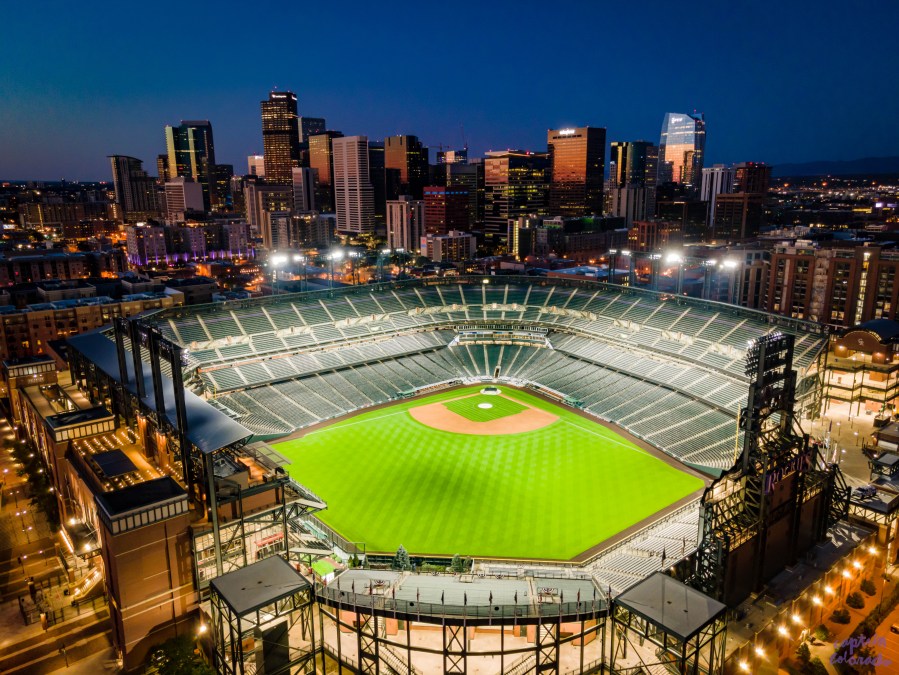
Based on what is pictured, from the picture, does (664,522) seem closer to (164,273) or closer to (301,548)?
(301,548)

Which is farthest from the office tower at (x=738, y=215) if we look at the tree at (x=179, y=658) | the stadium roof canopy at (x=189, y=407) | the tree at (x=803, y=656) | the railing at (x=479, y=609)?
the tree at (x=179, y=658)

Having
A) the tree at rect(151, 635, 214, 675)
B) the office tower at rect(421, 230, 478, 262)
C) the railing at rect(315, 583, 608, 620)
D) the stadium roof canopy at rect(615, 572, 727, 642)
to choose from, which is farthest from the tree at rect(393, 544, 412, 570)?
the office tower at rect(421, 230, 478, 262)

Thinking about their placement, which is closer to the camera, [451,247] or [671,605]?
[671,605]

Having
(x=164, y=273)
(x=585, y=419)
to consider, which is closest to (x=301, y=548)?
(x=585, y=419)

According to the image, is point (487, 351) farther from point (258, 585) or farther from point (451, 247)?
point (451, 247)

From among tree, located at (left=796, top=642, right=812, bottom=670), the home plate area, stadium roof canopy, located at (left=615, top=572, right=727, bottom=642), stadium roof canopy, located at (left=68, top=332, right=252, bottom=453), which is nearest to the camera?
stadium roof canopy, located at (left=615, top=572, right=727, bottom=642)

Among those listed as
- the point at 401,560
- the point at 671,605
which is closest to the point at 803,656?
the point at 671,605

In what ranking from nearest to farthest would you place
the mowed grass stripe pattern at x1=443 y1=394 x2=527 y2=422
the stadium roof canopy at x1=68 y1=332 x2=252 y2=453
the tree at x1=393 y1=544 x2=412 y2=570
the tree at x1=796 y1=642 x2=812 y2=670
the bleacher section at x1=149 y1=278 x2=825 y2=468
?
the tree at x1=796 y1=642 x2=812 y2=670 < the stadium roof canopy at x1=68 y1=332 x2=252 y2=453 < the tree at x1=393 y1=544 x2=412 y2=570 < the bleacher section at x1=149 y1=278 x2=825 y2=468 < the mowed grass stripe pattern at x1=443 y1=394 x2=527 y2=422

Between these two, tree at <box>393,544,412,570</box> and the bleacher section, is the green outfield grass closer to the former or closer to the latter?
tree at <box>393,544,412,570</box>
